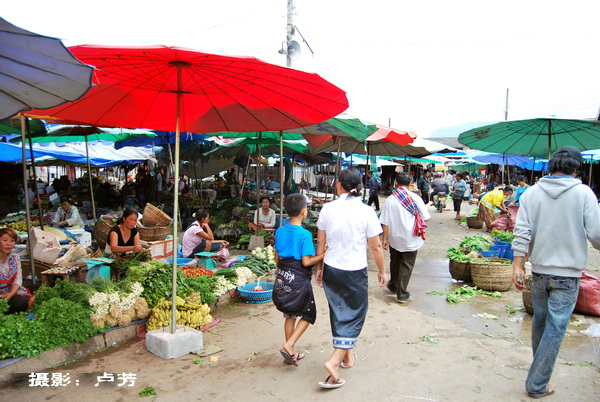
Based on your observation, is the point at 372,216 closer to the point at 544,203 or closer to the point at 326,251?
the point at 326,251

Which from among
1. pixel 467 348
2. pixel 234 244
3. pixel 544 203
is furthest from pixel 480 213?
pixel 544 203

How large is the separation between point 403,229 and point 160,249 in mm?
4408

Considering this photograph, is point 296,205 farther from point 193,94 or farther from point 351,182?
point 193,94

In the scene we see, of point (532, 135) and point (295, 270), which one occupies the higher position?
point (532, 135)

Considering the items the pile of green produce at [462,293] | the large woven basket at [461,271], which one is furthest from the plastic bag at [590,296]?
the large woven basket at [461,271]

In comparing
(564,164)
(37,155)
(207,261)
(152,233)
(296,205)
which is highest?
(37,155)

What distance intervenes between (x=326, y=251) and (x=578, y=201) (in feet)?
6.95

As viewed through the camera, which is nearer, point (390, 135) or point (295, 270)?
point (295, 270)

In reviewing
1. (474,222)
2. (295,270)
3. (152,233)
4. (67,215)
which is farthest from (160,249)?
(474,222)

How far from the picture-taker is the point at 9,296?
4652 mm

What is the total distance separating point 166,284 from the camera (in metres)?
5.40

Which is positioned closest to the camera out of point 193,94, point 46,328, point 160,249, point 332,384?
point 332,384

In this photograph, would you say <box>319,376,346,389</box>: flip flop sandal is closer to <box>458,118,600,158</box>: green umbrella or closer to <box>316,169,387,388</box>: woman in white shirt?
<box>316,169,387,388</box>: woman in white shirt

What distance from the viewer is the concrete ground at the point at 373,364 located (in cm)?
364
